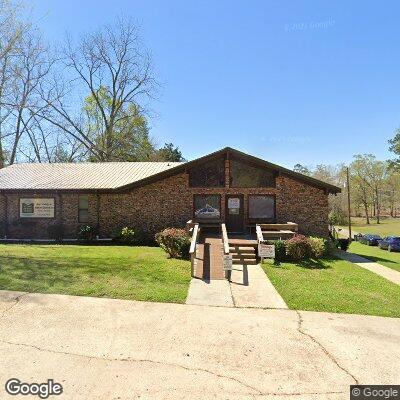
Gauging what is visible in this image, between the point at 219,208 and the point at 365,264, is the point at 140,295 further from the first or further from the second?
the point at 365,264

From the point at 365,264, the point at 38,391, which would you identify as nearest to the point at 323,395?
the point at 38,391

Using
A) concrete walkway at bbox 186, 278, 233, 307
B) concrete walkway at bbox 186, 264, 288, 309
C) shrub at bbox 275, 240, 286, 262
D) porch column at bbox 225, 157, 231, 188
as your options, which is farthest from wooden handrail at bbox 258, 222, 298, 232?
concrete walkway at bbox 186, 278, 233, 307

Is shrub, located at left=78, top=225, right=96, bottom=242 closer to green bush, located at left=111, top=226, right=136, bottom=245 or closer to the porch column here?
green bush, located at left=111, top=226, right=136, bottom=245

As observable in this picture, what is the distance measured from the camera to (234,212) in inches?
704

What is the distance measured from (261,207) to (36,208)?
13415 millimetres

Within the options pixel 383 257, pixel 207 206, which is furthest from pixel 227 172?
pixel 383 257

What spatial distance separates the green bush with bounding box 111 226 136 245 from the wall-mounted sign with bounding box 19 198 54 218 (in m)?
4.50

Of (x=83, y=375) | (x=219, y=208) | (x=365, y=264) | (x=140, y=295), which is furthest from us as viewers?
(x=219, y=208)

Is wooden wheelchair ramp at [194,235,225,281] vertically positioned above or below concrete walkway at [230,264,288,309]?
above

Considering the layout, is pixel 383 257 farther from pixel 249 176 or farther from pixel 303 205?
pixel 249 176

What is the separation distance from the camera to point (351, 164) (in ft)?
239

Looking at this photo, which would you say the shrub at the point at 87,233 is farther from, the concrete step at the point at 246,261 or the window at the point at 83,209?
the concrete step at the point at 246,261

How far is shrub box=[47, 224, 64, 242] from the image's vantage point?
61.4ft

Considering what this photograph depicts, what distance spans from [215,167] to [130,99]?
27774 mm
